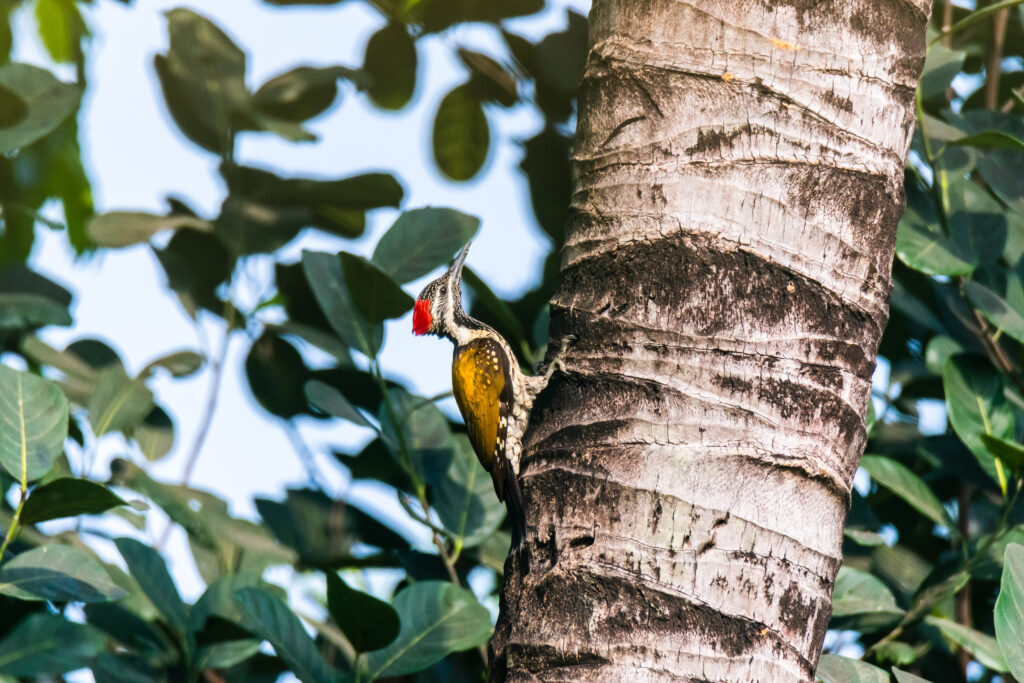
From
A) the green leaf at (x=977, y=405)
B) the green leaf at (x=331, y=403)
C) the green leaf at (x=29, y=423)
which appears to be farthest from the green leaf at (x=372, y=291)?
the green leaf at (x=977, y=405)

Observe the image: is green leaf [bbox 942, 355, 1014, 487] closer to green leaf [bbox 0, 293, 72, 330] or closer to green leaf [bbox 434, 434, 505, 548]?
green leaf [bbox 434, 434, 505, 548]

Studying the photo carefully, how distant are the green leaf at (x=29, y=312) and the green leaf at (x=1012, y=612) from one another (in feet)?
8.02

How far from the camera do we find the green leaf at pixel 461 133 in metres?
3.03

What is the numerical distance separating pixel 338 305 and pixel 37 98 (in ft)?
3.58

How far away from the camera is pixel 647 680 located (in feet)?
4.53

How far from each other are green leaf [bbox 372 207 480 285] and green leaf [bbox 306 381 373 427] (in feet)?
1.09

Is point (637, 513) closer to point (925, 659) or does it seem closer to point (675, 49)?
point (675, 49)

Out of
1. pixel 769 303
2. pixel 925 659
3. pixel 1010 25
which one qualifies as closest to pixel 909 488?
pixel 925 659

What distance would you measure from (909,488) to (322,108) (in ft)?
6.87

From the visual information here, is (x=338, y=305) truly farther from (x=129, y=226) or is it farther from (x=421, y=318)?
A: (x=421, y=318)

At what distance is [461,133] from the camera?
3.07 meters

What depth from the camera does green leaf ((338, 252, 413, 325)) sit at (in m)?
2.13

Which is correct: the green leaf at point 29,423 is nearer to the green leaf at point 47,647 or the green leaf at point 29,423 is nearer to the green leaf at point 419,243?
the green leaf at point 47,647

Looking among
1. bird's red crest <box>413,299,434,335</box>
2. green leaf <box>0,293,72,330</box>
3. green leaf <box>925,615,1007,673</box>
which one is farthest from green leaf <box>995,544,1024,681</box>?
bird's red crest <box>413,299,434,335</box>
